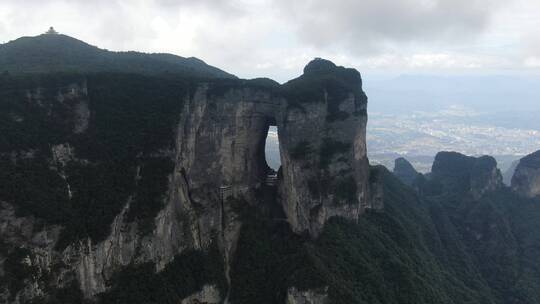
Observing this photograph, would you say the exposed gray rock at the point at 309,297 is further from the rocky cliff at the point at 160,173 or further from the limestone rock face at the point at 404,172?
the limestone rock face at the point at 404,172

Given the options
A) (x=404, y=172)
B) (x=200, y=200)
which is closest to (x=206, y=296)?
(x=200, y=200)

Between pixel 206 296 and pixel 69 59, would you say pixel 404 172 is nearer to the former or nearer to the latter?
pixel 206 296

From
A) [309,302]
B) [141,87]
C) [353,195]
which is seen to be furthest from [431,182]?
[141,87]


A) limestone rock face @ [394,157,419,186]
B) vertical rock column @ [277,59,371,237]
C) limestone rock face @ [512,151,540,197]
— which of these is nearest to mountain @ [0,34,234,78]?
vertical rock column @ [277,59,371,237]

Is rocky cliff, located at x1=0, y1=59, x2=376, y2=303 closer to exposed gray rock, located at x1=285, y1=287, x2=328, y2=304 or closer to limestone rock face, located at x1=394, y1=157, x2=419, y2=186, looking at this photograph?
exposed gray rock, located at x1=285, y1=287, x2=328, y2=304

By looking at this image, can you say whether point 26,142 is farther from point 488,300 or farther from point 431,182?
point 431,182

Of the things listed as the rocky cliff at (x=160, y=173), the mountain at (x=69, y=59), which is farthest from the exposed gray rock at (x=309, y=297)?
the mountain at (x=69, y=59)
